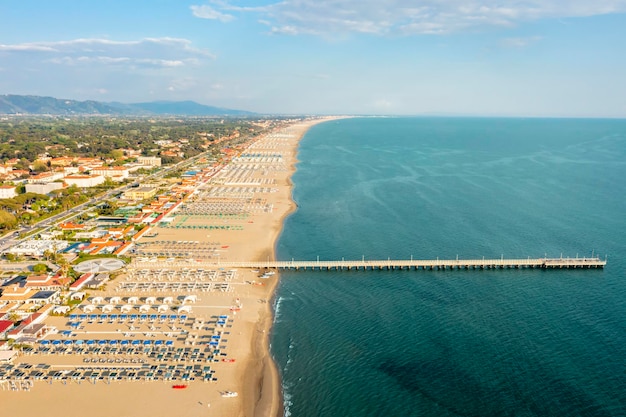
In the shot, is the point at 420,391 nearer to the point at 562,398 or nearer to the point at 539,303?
the point at 562,398

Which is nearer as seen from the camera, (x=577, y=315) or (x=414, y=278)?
(x=577, y=315)

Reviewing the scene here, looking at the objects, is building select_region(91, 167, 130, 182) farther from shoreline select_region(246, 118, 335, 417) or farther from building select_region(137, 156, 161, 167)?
shoreline select_region(246, 118, 335, 417)

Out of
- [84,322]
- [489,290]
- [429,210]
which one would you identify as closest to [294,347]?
[84,322]

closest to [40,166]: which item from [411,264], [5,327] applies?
[5,327]

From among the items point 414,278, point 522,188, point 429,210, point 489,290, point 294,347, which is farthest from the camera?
point 522,188

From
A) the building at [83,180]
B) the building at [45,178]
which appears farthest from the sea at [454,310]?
the building at [45,178]

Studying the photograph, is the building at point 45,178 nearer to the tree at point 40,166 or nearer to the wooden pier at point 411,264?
the tree at point 40,166

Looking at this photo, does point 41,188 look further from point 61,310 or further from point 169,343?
point 169,343
